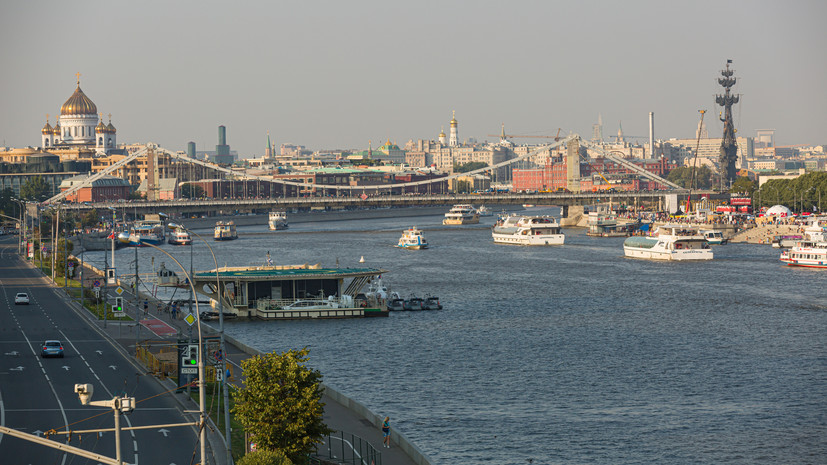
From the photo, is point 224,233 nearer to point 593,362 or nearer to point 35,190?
point 35,190

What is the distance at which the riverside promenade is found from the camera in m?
28.8

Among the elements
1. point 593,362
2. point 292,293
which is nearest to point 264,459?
point 593,362

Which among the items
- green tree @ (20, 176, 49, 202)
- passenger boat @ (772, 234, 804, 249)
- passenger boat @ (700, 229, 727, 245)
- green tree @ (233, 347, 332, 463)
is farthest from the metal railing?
green tree @ (20, 176, 49, 202)

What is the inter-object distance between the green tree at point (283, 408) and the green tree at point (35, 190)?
15785 cm

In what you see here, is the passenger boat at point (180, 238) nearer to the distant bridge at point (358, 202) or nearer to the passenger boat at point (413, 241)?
the distant bridge at point (358, 202)

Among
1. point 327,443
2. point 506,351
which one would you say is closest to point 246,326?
point 506,351

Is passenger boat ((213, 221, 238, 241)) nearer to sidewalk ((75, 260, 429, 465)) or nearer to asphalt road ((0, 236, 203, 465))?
asphalt road ((0, 236, 203, 465))

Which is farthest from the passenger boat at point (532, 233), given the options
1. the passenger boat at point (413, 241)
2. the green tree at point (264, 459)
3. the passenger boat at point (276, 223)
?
the green tree at point (264, 459)

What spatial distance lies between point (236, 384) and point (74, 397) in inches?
198

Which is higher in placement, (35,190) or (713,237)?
(35,190)

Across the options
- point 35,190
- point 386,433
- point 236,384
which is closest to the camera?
point 386,433

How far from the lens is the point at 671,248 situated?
97000 mm

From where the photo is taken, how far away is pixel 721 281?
7700 centimetres

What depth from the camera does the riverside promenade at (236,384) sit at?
28.8 m
